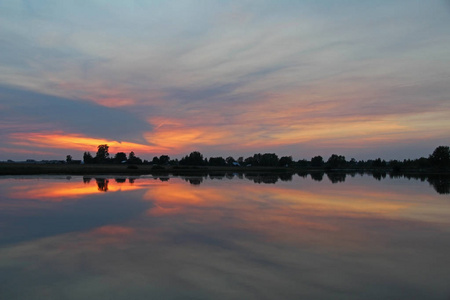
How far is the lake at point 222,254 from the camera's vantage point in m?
8.14

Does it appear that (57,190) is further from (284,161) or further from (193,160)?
(284,161)

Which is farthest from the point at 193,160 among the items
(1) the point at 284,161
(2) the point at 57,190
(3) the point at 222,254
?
(3) the point at 222,254

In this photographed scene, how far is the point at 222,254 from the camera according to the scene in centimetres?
1104

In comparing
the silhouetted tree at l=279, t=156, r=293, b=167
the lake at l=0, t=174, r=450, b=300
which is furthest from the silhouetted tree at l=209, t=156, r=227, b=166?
the lake at l=0, t=174, r=450, b=300

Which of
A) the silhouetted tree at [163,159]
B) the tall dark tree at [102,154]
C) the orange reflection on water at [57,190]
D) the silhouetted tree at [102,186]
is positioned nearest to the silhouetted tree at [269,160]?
the silhouetted tree at [163,159]

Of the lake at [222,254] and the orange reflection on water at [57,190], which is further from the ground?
the orange reflection on water at [57,190]

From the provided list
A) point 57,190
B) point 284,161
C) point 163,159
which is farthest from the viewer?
point 284,161

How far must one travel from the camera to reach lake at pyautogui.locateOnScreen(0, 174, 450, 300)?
8141 mm

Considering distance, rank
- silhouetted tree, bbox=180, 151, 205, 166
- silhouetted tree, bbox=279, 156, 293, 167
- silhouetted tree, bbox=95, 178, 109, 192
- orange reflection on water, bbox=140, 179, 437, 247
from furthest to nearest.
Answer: silhouetted tree, bbox=279, 156, 293, 167 → silhouetted tree, bbox=180, 151, 205, 166 → silhouetted tree, bbox=95, 178, 109, 192 → orange reflection on water, bbox=140, 179, 437, 247

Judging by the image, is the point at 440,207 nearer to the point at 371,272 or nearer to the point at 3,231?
the point at 371,272

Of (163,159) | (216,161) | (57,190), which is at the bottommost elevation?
(57,190)

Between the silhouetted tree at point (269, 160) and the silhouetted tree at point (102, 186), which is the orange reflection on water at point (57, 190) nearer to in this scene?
the silhouetted tree at point (102, 186)

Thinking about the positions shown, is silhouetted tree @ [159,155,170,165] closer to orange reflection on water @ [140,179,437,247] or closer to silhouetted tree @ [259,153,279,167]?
silhouetted tree @ [259,153,279,167]

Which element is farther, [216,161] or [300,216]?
[216,161]
